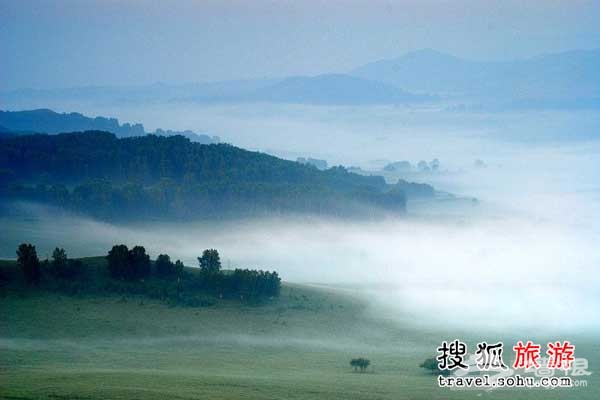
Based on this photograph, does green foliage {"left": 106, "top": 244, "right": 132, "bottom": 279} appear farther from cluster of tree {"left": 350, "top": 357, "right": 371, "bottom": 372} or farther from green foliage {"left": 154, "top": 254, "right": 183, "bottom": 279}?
cluster of tree {"left": 350, "top": 357, "right": 371, "bottom": 372}

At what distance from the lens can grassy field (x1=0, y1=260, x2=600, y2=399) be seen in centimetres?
5038

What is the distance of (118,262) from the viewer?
321 feet

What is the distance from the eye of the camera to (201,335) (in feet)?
268

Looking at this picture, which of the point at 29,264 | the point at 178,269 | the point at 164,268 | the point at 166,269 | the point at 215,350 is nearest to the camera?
the point at 215,350

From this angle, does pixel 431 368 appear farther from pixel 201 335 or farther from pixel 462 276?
pixel 462 276

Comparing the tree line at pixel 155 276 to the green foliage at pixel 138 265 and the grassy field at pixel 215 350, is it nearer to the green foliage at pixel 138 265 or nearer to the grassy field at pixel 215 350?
the green foliage at pixel 138 265

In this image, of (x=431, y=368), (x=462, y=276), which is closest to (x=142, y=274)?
(x=431, y=368)

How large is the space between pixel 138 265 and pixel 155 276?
2637 millimetres

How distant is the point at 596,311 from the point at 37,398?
94653 mm

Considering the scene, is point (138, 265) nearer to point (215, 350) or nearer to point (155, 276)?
point (155, 276)

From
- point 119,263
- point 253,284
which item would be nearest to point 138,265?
point 119,263

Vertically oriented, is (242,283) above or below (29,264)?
below

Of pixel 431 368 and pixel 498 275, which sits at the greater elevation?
pixel 498 275

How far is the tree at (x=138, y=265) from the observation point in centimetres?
9762
